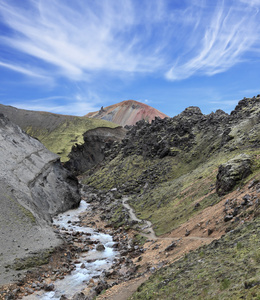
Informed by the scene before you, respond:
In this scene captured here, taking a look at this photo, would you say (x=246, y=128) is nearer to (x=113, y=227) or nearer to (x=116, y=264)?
(x=113, y=227)

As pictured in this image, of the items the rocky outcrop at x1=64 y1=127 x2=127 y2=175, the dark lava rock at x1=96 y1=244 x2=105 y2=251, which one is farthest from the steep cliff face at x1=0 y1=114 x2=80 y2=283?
the rocky outcrop at x1=64 y1=127 x2=127 y2=175

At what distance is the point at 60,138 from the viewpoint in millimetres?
180500

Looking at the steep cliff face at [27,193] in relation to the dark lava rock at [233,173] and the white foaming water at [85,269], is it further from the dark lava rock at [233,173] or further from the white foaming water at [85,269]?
the dark lava rock at [233,173]

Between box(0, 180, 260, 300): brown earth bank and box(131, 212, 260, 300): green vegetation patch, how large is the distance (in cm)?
377

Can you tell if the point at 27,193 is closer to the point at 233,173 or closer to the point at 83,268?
the point at 83,268

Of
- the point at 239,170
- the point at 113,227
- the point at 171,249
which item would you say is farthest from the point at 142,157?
the point at 171,249

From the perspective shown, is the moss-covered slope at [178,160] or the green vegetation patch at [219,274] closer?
the green vegetation patch at [219,274]

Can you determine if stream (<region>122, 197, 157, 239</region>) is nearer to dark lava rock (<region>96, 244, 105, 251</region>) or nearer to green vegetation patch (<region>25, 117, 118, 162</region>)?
dark lava rock (<region>96, 244, 105, 251</region>)

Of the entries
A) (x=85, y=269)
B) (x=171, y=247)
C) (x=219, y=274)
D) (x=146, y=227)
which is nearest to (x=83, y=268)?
(x=85, y=269)

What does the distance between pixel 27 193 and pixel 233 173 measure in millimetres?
42501

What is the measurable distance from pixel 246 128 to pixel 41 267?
2811 inches

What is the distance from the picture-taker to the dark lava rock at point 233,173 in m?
38.3

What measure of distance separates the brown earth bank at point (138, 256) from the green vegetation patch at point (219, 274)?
3.77 metres

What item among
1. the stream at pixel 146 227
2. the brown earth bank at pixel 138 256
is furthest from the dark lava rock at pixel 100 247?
the stream at pixel 146 227
